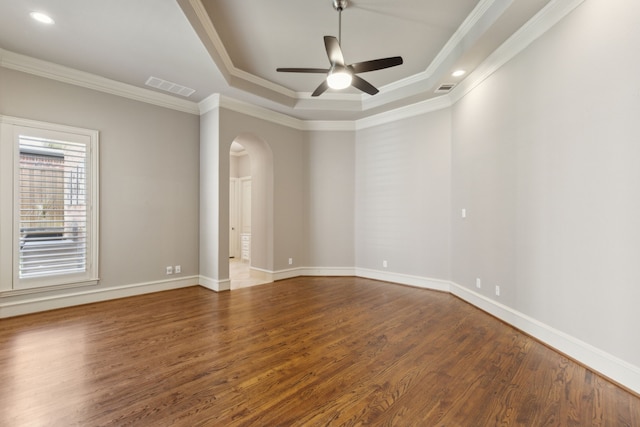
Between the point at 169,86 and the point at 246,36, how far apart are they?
1.61 meters

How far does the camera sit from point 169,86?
443cm

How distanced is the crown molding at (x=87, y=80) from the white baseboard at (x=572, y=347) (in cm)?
558

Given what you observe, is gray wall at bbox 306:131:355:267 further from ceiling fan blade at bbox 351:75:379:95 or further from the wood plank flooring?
ceiling fan blade at bbox 351:75:379:95

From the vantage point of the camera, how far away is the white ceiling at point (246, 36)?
2.88 m

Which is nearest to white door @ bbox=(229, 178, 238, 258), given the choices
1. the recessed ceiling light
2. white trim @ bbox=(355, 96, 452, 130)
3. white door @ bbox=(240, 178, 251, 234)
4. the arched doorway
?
white door @ bbox=(240, 178, 251, 234)

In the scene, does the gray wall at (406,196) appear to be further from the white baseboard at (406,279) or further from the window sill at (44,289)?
the window sill at (44,289)

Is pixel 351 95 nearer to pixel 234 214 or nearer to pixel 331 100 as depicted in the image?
pixel 331 100

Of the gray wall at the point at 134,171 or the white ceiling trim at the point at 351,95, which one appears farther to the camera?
the gray wall at the point at 134,171

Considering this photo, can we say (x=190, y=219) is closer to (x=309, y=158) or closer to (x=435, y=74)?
(x=309, y=158)

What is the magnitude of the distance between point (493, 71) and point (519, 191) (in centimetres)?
160

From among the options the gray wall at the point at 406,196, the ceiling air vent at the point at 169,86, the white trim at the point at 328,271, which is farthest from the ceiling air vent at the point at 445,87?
the ceiling air vent at the point at 169,86

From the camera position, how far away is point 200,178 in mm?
5215

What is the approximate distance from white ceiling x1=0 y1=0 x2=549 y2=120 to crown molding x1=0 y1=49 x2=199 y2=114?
0.32ft

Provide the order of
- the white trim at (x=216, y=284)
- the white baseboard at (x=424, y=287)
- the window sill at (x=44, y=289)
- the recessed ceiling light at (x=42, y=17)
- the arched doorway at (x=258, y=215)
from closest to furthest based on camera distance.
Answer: the white baseboard at (x=424, y=287) → the recessed ceiling light at (x=42, y=17) → the window sill at (x=44, y=289) → the white trim at (x=216, y=284) → the arched doorway at (x=258, y=215)
